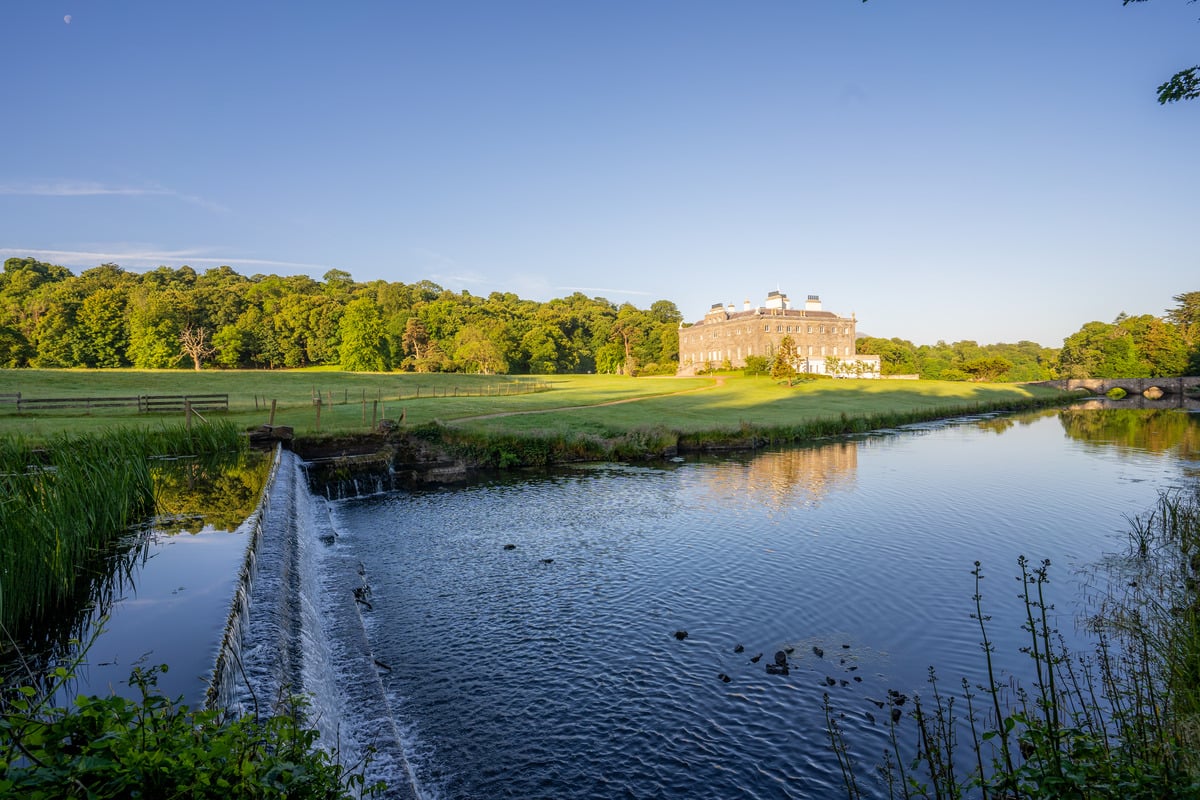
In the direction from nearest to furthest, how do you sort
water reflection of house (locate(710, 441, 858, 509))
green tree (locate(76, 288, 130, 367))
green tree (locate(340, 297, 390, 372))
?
water reflection of house (locate(710, 441, 858, 509))
green tree (locate(76, 288, 130, 367))
green tree (locate(340, 297, 390, 372))

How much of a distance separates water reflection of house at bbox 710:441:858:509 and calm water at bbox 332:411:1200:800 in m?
0.23

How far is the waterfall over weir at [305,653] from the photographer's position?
22.4 ft

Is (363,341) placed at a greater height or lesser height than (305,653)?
greater

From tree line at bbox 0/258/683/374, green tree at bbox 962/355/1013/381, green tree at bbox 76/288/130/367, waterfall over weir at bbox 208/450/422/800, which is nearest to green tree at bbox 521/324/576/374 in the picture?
tree line at bbox 0/258/683/374

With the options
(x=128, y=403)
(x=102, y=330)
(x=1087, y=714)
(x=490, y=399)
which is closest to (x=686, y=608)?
(x=1087, y=714)

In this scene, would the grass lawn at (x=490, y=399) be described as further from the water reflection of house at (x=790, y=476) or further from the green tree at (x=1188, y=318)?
the green tree at (x=1188, y=318)

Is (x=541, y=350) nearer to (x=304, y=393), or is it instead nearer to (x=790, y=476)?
(x=304, y=393)

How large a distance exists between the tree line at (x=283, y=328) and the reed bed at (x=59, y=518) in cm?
8458

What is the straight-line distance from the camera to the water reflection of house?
77.4 ft

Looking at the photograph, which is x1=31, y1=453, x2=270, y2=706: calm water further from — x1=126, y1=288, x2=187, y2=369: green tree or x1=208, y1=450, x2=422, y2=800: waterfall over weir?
x1=126, y1=288, x2=187, y2=369: green tree

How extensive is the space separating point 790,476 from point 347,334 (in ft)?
297

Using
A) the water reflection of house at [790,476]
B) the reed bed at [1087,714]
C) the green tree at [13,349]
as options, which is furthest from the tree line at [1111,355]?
the green tree at [13,349]

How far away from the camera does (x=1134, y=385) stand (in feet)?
277

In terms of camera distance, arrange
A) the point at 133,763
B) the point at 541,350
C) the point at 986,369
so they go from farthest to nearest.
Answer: the point at 541,350 < the point at 986,369 < the point at 133,763
